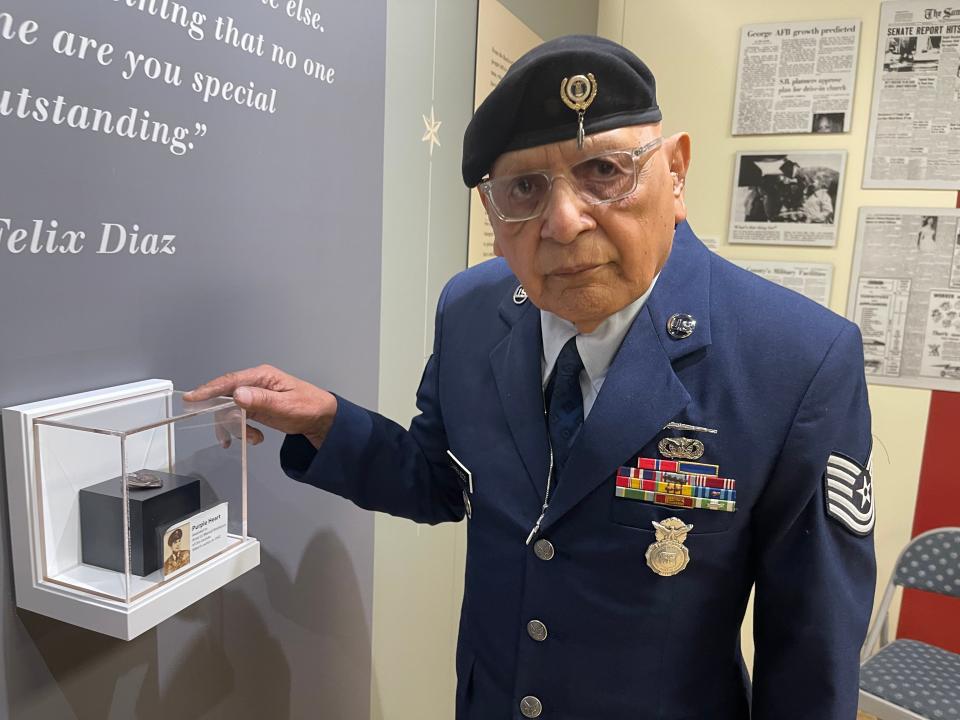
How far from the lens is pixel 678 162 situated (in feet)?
2.97

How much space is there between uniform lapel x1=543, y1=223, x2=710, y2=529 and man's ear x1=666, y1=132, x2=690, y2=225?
0.37 feet

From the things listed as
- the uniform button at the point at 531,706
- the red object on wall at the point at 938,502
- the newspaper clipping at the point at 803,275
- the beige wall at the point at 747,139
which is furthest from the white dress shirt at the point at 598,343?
the red object on wall at the point at 938,502

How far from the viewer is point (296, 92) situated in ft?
3.67

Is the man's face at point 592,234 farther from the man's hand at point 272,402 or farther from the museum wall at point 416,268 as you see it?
the museum wall at point 416,268

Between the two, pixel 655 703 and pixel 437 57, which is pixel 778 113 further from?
pixel 655 703

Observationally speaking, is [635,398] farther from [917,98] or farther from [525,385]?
[917,98]

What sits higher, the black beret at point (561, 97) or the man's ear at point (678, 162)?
the black beret at point (561, 97)

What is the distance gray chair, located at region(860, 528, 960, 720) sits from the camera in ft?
6.23

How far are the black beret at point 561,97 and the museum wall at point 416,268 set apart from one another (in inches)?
25.9

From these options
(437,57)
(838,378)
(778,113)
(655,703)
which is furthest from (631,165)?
(778,113)

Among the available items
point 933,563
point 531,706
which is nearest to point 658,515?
point 531,706

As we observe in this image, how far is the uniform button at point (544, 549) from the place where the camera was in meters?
0.94

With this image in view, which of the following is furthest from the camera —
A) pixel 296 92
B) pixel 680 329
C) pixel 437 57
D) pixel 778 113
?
pixel 778 113

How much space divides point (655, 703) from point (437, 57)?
1356 mm
